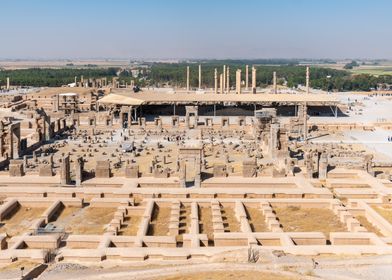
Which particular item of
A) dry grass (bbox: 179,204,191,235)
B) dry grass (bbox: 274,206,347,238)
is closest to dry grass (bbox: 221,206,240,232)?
dry grass (bbox: 179,204,191,235)

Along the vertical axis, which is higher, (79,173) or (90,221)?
(79,173)

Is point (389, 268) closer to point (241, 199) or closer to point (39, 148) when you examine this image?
point (241, 199)

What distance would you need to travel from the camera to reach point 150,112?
82312 millimetres

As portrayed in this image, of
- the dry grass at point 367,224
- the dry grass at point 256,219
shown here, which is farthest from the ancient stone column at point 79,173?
the dry grass at point 367,224

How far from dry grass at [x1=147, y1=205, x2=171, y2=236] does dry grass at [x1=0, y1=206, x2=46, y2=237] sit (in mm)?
6328

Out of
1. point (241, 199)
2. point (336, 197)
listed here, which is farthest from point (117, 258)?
point (336, 197)

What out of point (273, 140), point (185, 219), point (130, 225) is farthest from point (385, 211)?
point (273, 140)

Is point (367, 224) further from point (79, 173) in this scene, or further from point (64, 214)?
point (79, 173)

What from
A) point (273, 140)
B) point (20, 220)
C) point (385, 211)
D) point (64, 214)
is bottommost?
point (20, 220)

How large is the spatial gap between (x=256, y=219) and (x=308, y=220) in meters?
2.76

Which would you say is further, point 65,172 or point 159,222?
point 65,172

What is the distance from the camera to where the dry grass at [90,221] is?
2494 cm

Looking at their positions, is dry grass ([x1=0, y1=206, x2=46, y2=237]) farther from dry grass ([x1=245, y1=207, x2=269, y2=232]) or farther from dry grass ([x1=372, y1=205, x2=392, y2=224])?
dry grass ([x1=372, y1=205, x2=392, y2=224])

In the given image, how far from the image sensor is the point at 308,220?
26.8 meters
